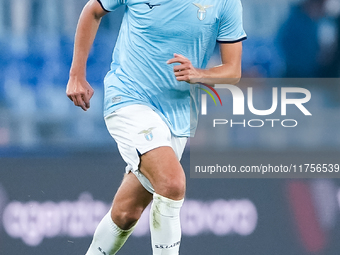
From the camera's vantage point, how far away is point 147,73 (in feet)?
7.96

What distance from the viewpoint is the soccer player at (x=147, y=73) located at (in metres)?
2.34

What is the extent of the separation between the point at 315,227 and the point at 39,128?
2.45 metres

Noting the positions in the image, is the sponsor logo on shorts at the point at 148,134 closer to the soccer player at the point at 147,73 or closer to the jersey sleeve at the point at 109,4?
the soccer player at the point at 147,73

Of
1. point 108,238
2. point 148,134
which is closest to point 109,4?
point 148,134

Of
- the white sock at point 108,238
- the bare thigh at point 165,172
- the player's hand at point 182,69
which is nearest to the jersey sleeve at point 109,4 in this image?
the player's hand at point 182,69

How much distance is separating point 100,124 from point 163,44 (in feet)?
7.41

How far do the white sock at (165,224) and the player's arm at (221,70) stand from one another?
515 mm

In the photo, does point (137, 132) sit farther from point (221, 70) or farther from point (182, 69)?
point (221, 70)

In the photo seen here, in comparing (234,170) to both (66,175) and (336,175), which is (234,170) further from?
(66,175)

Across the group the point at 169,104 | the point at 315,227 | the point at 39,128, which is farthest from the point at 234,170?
the point at 169,104

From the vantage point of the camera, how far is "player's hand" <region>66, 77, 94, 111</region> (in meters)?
2.39

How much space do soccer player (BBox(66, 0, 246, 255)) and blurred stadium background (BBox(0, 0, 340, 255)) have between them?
102cm

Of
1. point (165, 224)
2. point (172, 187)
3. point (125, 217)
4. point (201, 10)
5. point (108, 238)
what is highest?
point (201, 10)

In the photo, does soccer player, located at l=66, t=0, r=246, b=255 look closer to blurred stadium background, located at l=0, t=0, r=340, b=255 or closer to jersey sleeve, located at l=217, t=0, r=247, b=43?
jersey sleeve, located at l=217, t=0, r=247, b=43
